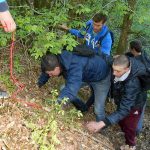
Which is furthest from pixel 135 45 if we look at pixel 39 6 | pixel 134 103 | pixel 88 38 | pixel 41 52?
pixel 41 52

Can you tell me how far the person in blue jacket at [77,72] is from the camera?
4863mm

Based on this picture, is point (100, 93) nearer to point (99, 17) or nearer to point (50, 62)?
point (99, 17)

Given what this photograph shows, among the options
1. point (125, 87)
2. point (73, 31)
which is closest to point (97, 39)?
point (73, 31)

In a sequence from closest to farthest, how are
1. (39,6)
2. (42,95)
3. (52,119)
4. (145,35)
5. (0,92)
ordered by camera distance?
(52,119), (0,92), (42,95), (39,6), (145,35)

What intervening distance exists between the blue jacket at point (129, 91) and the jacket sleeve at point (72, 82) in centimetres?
79

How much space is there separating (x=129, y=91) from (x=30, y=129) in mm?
1740

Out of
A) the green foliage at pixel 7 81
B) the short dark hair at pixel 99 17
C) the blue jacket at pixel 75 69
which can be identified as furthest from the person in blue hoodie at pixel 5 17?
the short dark hair at pixel 99 17

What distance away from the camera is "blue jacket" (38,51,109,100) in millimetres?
4906

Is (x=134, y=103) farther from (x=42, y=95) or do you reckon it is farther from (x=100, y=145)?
(x=42, y=95)

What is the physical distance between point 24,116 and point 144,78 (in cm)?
204

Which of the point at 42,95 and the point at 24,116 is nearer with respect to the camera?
the point at 24,116

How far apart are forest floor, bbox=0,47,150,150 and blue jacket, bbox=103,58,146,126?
54 centimetres

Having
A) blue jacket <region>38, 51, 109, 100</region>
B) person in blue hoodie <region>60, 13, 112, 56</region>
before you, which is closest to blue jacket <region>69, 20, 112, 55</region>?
person in blue hoodie <region>60, 13, 112, 56</region>

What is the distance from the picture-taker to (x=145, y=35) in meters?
9.40
